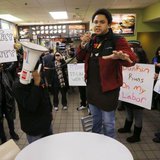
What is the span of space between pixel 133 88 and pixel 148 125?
1.08 m

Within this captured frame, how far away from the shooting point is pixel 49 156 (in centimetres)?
119

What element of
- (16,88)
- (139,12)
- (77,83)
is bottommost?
(77,83)

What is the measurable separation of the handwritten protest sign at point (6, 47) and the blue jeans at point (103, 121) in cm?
145

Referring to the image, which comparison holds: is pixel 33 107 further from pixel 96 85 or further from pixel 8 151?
pixel 96 85

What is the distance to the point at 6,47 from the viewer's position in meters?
2.53

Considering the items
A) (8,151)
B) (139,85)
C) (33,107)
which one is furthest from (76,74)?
(8,151)

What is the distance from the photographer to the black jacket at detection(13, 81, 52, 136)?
1410 mm

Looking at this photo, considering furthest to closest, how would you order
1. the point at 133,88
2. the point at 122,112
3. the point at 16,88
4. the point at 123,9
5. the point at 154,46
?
the point at 154,46
the point at 123,9
the point at 122,112
the point at 133,88
the point at 16,88

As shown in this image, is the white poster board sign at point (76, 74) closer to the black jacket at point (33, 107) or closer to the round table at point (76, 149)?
the black jacket at point (33, 107)

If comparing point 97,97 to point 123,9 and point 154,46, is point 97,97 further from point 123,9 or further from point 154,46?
point 154,46

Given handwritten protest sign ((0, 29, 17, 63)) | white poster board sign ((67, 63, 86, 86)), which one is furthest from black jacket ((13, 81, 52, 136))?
white poster board sign ((67, 63, 86, 86))

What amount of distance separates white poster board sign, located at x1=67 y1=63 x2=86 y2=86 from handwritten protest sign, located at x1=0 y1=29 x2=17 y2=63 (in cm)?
168

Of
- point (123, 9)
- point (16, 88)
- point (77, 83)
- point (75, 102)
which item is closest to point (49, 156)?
point (16, 88)

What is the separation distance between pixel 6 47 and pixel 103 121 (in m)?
1.72
